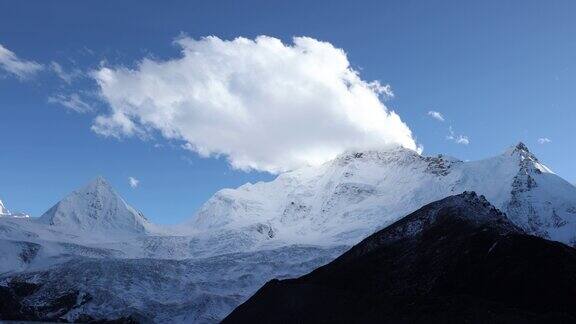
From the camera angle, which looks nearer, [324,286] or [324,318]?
[324,318]

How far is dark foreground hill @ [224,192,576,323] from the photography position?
379ft

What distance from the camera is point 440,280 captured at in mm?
133250

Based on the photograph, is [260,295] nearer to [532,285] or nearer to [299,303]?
[299,303]

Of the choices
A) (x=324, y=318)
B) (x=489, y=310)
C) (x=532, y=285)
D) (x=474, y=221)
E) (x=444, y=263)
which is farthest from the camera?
(x=474, y=221)

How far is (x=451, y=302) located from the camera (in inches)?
4638

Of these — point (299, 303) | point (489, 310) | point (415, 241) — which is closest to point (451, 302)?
point (489, 310)

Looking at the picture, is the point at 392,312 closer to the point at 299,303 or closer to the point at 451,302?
the point at 451,302

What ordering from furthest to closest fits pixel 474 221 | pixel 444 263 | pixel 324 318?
pixel 474 221 < pixel 444 263 < pixel 324 318

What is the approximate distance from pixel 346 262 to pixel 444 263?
109 feet

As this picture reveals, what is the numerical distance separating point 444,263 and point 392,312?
21033mm

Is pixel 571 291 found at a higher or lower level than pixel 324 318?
higher

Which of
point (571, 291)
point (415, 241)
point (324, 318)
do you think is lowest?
point (324, 318)

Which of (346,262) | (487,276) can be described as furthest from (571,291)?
(346,262)

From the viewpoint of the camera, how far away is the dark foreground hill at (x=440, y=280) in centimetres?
11562
